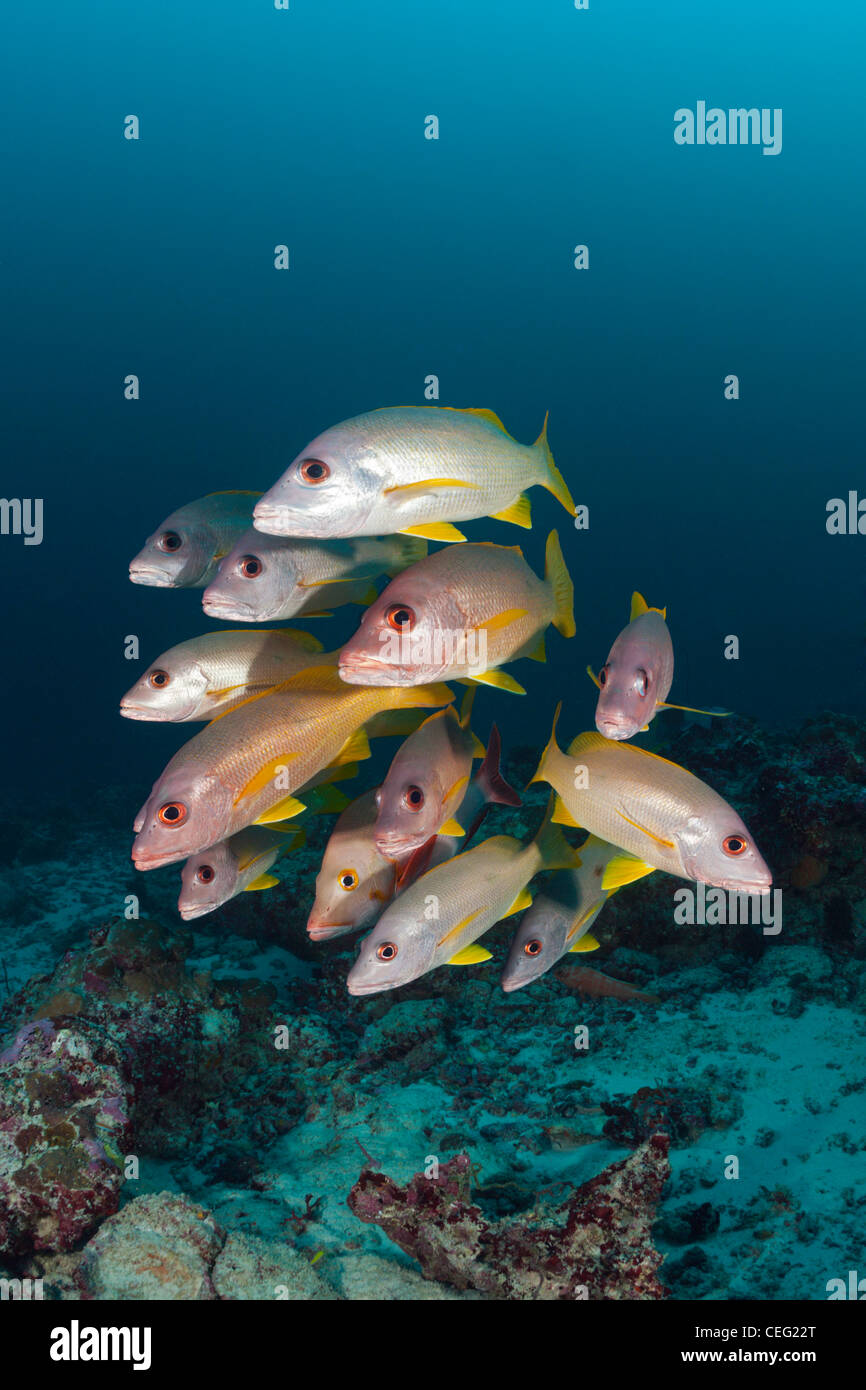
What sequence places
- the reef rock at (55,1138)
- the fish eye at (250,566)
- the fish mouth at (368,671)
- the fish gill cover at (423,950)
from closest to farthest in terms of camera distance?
the fish mouth at (368,671) < the fish gill cover at (423,950) < the fish eye at (250,566) < the reef rock at (55,1138)

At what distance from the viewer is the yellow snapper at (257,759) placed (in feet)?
7.54

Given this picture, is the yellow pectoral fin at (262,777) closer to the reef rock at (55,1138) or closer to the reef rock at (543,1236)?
the reef rock at (543,1236)

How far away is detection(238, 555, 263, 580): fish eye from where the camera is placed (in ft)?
8.38

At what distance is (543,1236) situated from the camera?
127 inches

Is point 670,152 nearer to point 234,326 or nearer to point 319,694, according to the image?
point 234,326

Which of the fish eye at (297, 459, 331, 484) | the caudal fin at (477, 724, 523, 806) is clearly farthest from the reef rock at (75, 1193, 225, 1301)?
the fish eye at (297, 459, 331, 484)

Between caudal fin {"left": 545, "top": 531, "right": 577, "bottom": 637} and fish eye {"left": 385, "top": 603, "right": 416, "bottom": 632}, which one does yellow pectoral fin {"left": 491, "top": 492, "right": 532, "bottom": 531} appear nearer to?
caudal fin {"left": 545, "top": 531, "right": 577, "bottom": 637}

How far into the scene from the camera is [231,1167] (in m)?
4.31

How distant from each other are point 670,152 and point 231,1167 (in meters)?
61.0

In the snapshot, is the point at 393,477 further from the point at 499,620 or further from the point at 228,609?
the point at 228,609

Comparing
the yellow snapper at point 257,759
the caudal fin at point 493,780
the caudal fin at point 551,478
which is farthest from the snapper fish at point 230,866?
the caudal fin at point 551,478

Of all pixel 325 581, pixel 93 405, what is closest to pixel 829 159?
pixel 93 405

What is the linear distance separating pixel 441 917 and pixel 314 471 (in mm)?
1556

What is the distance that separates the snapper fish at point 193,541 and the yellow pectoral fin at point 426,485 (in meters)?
0.96
